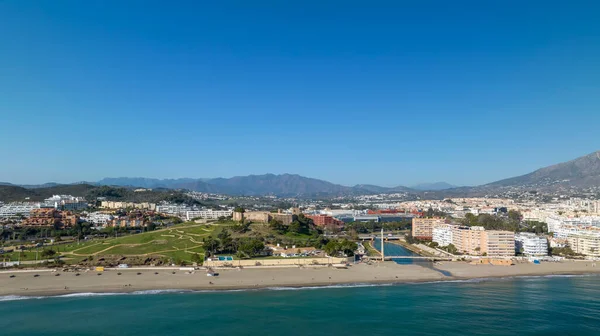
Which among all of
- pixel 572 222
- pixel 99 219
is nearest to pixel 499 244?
pixel 572 222

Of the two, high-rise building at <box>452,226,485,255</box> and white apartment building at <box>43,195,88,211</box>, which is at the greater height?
white apartment building at <box>43,195,88,211</box>

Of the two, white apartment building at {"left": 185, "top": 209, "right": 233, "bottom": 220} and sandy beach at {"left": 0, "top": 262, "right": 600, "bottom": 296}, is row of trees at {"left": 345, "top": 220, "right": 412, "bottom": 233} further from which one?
sandy beach at {"left": 0, "top": 262, "right": 600, "bottom": 296}

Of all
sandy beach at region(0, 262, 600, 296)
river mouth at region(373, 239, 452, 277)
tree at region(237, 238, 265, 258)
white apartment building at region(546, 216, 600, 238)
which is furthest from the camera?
white apartment building at region(546, 216, 600, 238)

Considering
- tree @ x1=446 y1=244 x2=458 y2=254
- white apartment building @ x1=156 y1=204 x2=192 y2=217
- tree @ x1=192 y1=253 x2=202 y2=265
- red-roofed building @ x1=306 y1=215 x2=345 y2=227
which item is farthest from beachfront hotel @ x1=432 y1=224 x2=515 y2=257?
white apartment building @ x1=156 y1=204 x2=192 y2=217

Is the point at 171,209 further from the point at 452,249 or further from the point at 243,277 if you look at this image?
the point at 452,249

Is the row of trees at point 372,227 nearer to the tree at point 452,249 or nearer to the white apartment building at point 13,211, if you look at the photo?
the tree at point 452,249

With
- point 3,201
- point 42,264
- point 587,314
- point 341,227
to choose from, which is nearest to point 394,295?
point 587,314

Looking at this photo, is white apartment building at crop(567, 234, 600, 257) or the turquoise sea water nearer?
the turquoise sea water
